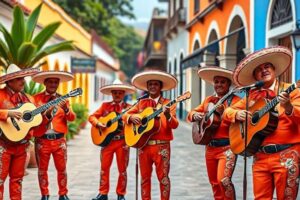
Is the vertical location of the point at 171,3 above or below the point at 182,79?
above

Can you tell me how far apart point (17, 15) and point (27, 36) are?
0.51m

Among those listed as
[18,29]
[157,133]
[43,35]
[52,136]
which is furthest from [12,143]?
[43,35]

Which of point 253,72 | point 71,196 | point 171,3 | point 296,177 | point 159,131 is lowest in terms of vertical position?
point 71,196

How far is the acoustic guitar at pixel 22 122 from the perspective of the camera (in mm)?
6426

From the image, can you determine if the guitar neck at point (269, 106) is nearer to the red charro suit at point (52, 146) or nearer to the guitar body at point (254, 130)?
the guitar body at point (254, 130)

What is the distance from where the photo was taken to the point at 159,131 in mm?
6703

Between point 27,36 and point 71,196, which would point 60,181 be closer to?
point 71,196

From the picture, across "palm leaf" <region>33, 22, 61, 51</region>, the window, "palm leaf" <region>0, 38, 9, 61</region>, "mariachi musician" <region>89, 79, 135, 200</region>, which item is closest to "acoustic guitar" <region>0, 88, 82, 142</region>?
"mariachi musician" <region>89, 79, 135, 200</region>

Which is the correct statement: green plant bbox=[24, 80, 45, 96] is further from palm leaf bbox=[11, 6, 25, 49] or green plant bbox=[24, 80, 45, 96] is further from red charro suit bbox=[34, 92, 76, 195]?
red charro suit bbox=[34, 92, 76, 195]

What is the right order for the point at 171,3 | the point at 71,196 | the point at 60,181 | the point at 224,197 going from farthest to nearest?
the point at 171,3
the point at 71,196
the point at 60,181
the point at 224,197

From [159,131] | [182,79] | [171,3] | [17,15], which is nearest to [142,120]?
[159,131]

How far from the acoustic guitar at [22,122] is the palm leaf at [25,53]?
3941 mm

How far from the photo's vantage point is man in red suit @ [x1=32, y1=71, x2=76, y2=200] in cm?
739

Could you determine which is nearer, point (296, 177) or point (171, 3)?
point (296, 177)
